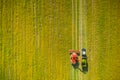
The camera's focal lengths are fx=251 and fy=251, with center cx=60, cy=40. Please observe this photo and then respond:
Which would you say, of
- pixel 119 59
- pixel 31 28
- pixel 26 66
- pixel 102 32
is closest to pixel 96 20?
pixel 102 32

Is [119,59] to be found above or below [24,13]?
below

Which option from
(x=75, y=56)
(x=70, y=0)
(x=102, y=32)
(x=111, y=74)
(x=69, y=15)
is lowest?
(x=111, y=74)

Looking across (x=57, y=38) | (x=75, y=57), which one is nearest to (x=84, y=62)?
(x=75, y=57)

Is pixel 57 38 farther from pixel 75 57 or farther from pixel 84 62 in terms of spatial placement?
pixel 84 62

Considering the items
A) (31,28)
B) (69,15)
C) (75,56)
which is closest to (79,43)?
(75,56)

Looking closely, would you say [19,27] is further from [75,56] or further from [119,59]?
[119,59]

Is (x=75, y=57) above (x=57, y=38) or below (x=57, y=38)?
below
